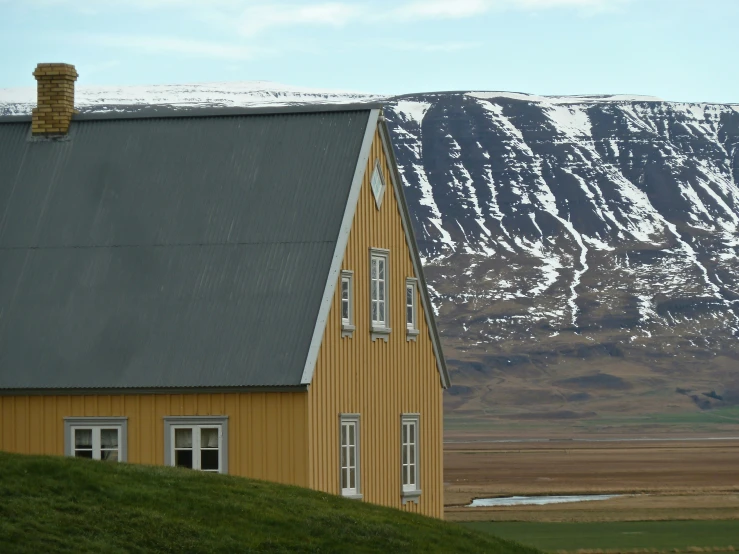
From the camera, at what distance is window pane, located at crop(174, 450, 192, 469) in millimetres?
32406

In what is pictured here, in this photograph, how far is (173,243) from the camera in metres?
34.8

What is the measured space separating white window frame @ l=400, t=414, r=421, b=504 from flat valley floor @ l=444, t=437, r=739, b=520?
84.1 ft

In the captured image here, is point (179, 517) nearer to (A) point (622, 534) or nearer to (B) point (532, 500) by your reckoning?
(A) point (622, 534)

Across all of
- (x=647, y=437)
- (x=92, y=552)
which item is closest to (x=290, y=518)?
(x=92, y=552)

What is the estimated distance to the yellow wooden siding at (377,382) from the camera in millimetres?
33000

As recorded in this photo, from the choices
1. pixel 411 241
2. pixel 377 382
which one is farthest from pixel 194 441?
pixel 411 241

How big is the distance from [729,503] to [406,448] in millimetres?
42241

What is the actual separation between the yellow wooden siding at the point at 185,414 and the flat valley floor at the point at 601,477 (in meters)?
32.3

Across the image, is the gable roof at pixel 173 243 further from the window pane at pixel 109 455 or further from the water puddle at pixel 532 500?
the water puddle at pixel 532 500

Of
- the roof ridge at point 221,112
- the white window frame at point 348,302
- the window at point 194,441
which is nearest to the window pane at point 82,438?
the window at point 194,441

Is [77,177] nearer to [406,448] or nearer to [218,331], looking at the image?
[218,331]

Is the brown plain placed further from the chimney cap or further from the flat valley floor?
the chimney cap

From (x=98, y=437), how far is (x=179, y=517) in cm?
981

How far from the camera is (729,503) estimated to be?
7594 cm
